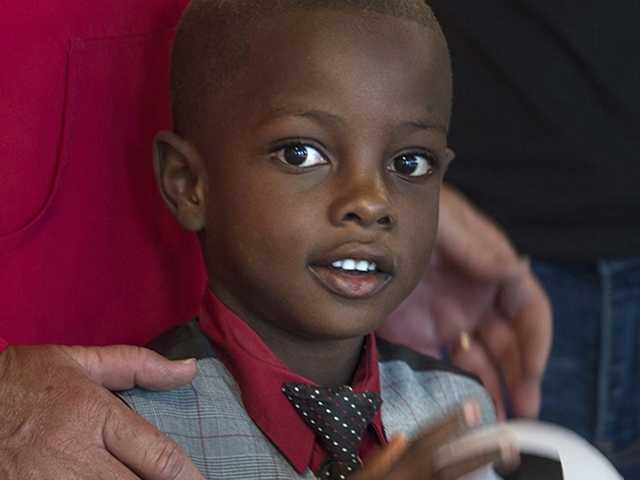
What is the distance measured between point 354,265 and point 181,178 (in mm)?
223

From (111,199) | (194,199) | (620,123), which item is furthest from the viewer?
(620,123)

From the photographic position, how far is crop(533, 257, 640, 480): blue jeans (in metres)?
2.01

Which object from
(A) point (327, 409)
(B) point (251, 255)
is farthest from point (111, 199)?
(A) point (327, 409)

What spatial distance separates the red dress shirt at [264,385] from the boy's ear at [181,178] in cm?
9

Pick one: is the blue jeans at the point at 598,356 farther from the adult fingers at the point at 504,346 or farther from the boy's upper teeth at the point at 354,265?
the boy's upper teeth at the point at 354,265

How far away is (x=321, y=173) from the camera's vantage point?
4.25ft

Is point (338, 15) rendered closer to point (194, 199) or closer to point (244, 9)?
point (244, 9)

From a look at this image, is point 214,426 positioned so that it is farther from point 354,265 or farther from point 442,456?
point 442,456

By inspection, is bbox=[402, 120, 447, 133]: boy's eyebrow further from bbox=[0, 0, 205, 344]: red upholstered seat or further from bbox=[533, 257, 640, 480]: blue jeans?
bbox=[533, 257, 640, 480]: blue jeans

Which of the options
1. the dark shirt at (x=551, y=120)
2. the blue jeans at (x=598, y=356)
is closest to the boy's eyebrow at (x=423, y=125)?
the dark shirt at (x=551, y=120)

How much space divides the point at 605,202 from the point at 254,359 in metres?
0.81

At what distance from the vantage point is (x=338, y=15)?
133cm

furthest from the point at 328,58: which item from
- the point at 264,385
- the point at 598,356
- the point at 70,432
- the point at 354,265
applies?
the point at 598,356

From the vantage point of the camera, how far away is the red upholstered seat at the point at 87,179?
1.42m
